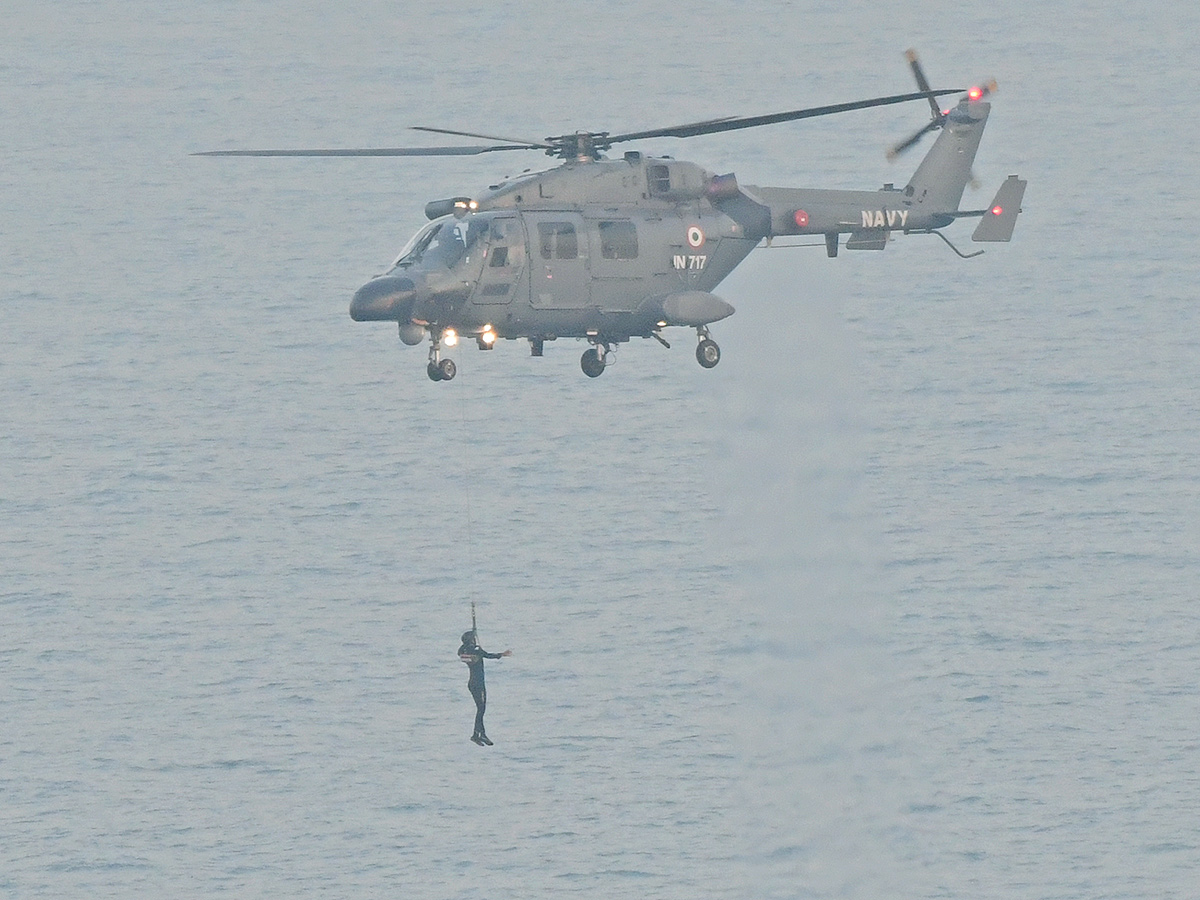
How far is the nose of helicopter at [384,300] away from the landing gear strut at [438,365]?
126cm

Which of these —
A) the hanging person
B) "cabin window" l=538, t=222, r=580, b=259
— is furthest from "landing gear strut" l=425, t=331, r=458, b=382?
the hanging person

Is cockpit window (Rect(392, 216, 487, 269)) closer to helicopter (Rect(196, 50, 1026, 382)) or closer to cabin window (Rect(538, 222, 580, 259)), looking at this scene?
helicopter (Rect(196, 50, 1026, 382))

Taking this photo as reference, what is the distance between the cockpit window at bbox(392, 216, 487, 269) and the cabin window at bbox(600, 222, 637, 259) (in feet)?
10.7

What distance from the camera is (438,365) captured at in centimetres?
6125

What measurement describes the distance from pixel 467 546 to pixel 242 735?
25.6 metres

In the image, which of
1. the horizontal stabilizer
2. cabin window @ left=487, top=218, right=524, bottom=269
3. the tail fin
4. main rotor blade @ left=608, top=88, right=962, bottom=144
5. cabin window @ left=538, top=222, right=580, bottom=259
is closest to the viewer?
main rotor blade @ left=608, top=88, right=962, bottom=144

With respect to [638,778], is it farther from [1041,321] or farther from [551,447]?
[1041,321]

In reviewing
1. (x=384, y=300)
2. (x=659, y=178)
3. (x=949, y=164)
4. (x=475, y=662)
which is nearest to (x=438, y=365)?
(x=384, y=300)

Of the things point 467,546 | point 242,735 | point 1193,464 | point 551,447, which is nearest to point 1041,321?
point 1193,464

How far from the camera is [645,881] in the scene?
414ft

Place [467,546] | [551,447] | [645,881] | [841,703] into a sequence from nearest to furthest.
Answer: [645,881], [841,703], [467,546], [551,447]

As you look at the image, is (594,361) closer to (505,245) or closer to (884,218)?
(505,245)

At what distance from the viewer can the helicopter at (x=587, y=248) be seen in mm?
61719

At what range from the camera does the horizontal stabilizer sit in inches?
2768
